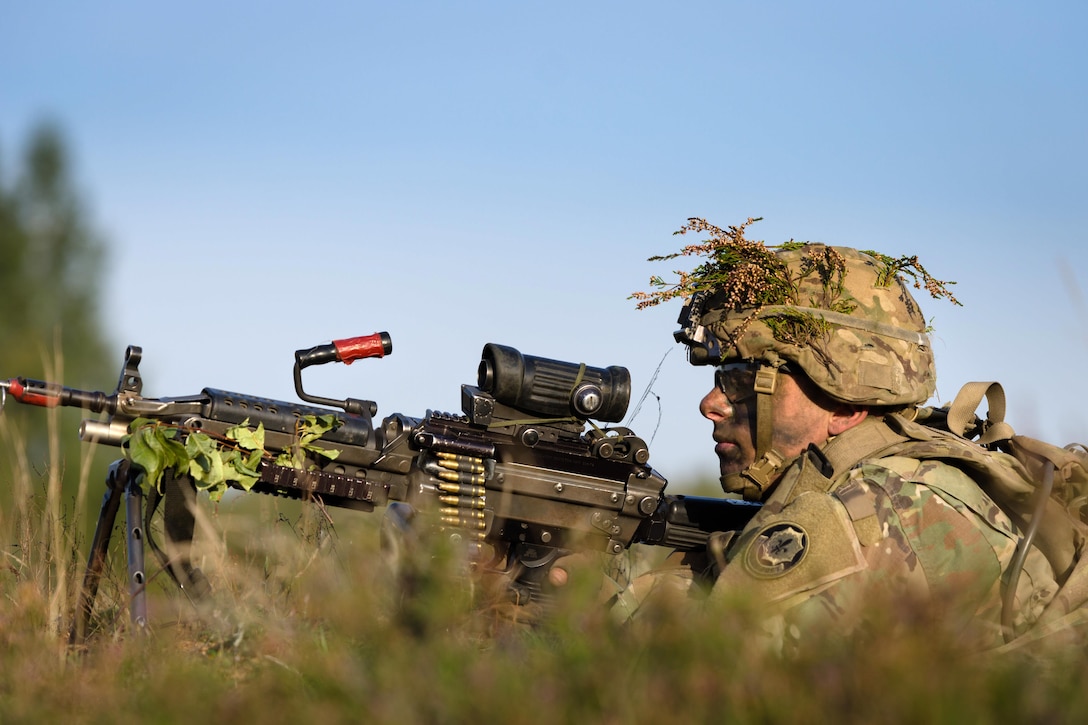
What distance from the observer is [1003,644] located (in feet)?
15.0

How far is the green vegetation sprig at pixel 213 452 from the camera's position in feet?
18.2

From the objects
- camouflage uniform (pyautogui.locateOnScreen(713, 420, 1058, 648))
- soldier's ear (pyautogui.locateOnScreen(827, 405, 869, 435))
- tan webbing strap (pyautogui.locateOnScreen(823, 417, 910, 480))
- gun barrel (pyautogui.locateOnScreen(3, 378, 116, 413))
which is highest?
gun barrel (pyautogui.locateOnScreen(3, 378, 116, 413))

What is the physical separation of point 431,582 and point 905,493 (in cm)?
255

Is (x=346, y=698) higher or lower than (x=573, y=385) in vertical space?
lower

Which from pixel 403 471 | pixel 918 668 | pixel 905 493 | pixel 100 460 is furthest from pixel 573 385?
pixel 100 460

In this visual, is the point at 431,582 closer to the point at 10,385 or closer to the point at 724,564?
the point at 724,564

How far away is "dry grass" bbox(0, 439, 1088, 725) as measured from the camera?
107 inches

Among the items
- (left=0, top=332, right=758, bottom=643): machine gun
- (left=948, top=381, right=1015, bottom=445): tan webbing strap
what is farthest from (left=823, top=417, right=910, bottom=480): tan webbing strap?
(left=0, top=332, right=758, bottom=643): machine gun

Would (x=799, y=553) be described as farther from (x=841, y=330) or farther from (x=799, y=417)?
(x=841, y=330)

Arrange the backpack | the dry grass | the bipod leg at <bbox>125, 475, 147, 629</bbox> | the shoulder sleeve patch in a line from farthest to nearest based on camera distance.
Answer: the bipod leg at <bbox>125, 475, 147, 629</bbox>
the backpack
the shoulder sleeve patch
the dry grass

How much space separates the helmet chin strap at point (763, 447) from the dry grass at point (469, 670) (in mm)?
2307

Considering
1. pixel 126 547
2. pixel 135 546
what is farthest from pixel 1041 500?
pixel 126 547

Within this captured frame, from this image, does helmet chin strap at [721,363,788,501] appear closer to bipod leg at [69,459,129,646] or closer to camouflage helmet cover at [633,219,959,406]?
camouflage helmet cover at [633,219,959,406]

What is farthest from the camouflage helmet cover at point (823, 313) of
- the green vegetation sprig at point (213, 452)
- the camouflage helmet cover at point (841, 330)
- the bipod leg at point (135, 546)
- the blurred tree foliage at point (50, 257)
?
the blurred tree foliage at point (50, 257)
